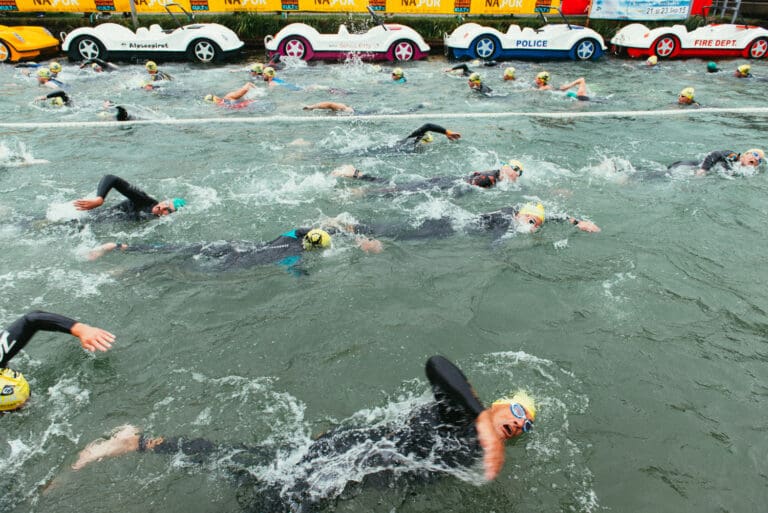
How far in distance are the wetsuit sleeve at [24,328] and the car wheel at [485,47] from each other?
16586mm

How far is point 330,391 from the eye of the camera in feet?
14.2

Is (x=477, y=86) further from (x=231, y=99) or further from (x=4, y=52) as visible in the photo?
(x=4, y=52)

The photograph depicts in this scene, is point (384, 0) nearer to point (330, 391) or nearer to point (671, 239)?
point (671, 239)

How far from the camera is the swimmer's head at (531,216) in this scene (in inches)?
263

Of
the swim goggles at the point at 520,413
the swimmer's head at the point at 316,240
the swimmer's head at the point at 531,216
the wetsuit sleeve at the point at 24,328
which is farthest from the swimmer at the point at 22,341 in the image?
the swimmer's head at the point at 531,216

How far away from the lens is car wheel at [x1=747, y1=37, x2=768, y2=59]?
17.5m

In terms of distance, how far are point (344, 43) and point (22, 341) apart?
50.5ft

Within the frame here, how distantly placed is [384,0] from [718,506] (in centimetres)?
1983

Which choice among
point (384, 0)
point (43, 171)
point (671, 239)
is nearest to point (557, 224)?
point (671, 239)

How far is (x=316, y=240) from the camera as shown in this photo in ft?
20.0

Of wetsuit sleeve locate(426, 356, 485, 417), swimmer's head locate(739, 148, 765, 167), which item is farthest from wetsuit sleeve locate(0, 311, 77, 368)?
swimmer's head locate(739, 148, 765, 167)

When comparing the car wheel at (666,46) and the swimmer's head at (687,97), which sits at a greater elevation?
the car wheel at (666,46)

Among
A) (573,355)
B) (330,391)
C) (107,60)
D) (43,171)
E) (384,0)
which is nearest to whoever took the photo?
(330,391)

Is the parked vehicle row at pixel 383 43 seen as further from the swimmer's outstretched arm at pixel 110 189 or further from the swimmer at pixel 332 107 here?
the swimmer's outstretched arm at pixel 110 189
